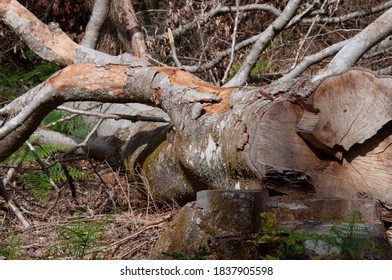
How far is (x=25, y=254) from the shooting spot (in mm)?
3793

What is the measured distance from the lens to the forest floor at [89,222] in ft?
12.1

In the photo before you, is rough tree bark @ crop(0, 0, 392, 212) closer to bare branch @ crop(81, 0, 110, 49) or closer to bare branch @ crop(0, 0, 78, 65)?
bare branch @ crop(0, 0, 78, 65)

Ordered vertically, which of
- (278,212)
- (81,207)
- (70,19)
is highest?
(70,19)

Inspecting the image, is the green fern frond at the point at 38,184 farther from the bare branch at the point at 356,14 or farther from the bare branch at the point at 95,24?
the bare branch at the point at 356,14

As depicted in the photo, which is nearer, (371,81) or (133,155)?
(371,81)

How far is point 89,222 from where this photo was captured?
4.19 m

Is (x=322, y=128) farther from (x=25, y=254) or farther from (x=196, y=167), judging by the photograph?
(x=25, y=254)

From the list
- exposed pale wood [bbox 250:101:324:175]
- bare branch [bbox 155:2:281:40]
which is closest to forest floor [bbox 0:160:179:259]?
exposed pale wood [bbox 250:101:324:175]

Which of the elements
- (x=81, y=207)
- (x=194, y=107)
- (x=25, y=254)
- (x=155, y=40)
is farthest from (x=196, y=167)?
(x=155, y=40)

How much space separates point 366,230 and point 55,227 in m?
2.12

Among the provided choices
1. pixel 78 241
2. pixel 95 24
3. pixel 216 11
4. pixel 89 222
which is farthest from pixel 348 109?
pixel 216 11

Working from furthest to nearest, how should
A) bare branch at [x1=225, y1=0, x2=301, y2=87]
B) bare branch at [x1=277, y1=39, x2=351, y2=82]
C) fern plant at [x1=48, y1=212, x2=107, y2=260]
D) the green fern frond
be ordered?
bare branch at [x1=225, y1=0, x2=301, y2=87] < bare branch at [x1=277, y1=39, x2=351, y2=82] < the green fern frond < fern plant at [x1=48, y1=212, x2=107, y2=260]

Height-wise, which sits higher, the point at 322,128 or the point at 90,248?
the point at 322,128

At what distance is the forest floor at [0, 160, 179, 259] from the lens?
12.1 ft
